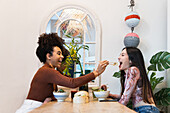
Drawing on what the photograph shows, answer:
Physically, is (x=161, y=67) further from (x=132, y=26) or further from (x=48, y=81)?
(x=48, y=81)

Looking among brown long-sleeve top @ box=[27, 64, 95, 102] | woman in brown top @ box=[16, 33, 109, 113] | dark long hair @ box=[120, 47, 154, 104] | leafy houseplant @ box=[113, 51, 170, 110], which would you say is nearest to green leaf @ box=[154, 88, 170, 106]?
leafy houseplant @ box=[113, 51, 170, 110]

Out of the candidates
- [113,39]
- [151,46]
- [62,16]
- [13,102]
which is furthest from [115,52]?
[13,102]

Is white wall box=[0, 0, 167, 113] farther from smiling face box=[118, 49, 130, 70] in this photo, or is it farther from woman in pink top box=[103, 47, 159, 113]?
woman in pink top box=[103, 47, 159, 113]

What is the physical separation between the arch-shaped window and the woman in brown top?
1003 mm

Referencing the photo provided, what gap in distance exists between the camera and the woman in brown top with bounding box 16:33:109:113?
1585mm

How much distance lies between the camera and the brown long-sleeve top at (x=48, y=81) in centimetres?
158

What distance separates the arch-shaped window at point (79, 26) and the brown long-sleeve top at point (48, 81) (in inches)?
48.3

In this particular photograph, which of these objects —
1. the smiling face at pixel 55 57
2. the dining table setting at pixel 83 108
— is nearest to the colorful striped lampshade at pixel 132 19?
the smiling face at pixel 55 57

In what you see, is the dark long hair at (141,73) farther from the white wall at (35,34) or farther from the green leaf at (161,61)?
the white wall at (35,34)

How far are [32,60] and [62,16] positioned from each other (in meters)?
0.87

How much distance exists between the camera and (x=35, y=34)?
2803 mm

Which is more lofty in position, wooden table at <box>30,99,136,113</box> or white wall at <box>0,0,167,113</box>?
white wall at <box>0,0,167,113</box>

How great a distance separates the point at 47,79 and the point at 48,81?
0.9 inches

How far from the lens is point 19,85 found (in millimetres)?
2730
